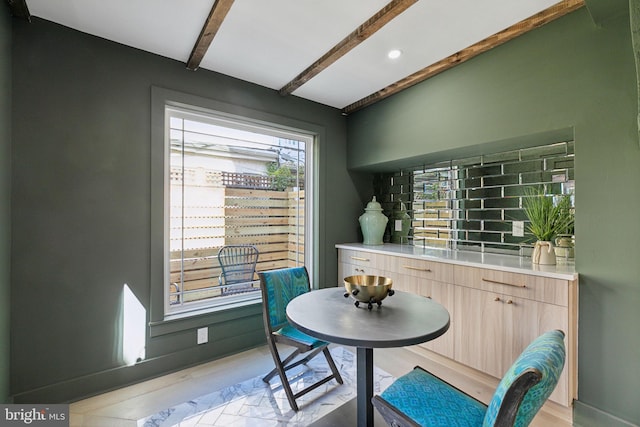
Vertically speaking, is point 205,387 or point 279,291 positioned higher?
point 279,291

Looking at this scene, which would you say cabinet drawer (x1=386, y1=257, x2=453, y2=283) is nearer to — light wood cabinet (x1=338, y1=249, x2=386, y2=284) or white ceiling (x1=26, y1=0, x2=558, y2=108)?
light wood cabinet (x1=338, y1=249, x2=386, y2=284)

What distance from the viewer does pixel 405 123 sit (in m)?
2.88

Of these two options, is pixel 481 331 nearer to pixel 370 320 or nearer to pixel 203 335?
pixel 370 320

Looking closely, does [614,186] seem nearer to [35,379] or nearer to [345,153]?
[345,153]

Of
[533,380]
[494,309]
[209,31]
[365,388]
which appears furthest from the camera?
[494,309]

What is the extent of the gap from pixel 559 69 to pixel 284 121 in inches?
87.4

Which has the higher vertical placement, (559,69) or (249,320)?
(559,69)

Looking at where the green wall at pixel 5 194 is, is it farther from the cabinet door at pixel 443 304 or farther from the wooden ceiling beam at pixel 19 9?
the cabinet door at pixel 443 304

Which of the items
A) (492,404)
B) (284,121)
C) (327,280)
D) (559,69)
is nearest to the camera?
(492,404)

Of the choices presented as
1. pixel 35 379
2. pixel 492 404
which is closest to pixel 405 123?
pixel 492 404

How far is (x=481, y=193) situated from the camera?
110 inches

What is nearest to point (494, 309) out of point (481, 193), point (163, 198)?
point (481, 193)

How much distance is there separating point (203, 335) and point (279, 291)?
2.95 ft

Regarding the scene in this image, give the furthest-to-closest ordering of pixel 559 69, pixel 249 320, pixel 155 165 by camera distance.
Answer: pixel 249 320
pixel 155 165
pixel 559 69
